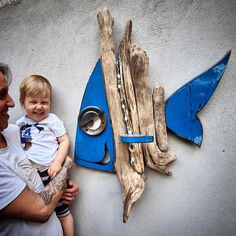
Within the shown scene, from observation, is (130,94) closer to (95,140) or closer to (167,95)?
(167,95)

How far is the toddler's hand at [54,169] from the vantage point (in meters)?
1.17

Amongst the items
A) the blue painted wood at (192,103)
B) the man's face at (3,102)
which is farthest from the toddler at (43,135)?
the blue painted wood at (192,103)

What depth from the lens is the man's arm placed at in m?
0.85

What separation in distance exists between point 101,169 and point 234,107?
90cm

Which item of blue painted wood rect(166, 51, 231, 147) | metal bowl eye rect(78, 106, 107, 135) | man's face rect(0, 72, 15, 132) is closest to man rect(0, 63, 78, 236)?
man's face rect(0, 72, 15, 132)

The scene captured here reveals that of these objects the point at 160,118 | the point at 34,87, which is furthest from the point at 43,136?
the point at 160,118

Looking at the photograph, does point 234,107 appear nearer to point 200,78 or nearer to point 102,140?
point 200,78

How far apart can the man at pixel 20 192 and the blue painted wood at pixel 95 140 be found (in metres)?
0.18

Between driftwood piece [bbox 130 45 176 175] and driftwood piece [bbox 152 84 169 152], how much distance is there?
26mm

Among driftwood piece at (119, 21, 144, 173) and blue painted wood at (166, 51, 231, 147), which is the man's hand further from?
blue painted wood at (166, 51, 231, 147)

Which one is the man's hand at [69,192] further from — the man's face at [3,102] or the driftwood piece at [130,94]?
the man's face at [3,102]

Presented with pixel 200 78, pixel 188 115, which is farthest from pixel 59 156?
pixel 200 78

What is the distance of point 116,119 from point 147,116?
188 millimetres

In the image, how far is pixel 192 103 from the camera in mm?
1118
